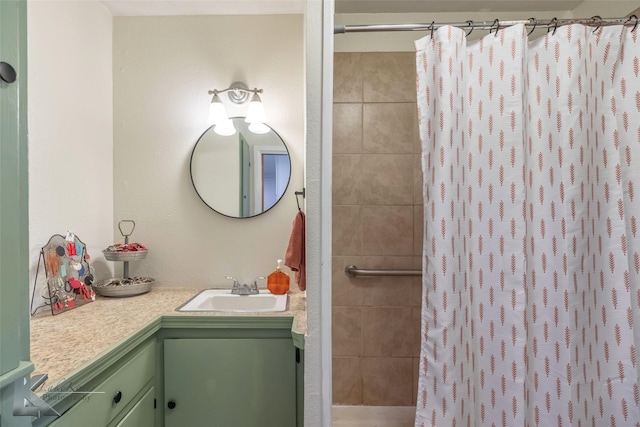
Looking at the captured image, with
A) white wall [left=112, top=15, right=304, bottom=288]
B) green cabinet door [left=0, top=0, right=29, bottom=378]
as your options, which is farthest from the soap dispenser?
green cabinet door [left=0, top=0, right=29, bottom=378]

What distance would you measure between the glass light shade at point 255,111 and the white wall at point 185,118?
0.06 metres

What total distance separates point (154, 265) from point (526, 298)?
5.90 feet

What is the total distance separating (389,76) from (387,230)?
0.87 meters

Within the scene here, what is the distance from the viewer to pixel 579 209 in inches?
39.9

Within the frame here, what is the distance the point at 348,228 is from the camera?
180cm

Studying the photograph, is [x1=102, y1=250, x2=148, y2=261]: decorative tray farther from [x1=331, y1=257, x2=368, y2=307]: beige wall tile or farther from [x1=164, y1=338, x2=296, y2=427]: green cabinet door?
[x1=331, y1=257, x2=368, y2=307]: beige wall tile

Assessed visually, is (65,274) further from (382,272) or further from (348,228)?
(382,272)

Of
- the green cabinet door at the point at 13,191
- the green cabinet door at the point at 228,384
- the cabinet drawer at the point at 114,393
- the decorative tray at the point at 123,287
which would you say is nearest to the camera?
the green cabinet door at the point at 13,191

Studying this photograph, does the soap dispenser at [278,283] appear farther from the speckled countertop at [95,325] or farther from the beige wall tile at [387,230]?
the beige wall tile at [387,230]

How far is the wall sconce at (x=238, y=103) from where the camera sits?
5.75 ft

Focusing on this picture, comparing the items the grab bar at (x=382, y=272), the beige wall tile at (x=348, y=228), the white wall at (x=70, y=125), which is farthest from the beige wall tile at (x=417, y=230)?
the white wall at (x=70, y=125)

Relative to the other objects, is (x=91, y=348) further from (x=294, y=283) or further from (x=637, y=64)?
(x=637, y=64)

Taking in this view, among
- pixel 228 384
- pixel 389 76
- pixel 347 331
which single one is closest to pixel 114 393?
pixel 228 384

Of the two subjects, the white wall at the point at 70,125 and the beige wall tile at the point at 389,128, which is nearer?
the white wall at the point at 70,125
